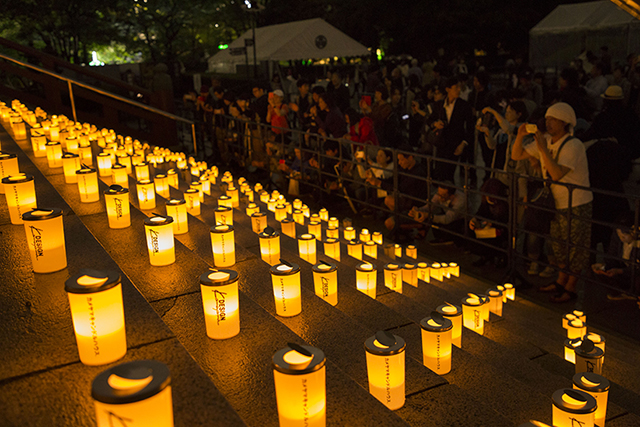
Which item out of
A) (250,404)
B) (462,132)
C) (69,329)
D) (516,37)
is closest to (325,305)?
(250,404)

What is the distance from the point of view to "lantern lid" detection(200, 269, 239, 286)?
216 cm

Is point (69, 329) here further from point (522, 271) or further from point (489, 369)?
point (522, 271)

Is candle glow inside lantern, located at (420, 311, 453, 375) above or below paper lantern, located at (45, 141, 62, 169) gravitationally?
below

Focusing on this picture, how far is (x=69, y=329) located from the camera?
2.05m

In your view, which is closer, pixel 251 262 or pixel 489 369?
pixel 489 369

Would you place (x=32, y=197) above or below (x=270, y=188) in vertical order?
above

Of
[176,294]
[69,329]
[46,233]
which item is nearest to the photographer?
[69,329]

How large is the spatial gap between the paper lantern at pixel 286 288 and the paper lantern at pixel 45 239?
0.96m

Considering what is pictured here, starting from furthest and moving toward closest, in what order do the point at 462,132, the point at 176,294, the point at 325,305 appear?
the point at 462,132, the point at 325,305, the point at 176,294

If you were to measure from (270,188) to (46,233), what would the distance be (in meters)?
6.65

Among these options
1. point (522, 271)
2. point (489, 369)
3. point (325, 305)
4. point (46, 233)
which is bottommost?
point (522, 271)

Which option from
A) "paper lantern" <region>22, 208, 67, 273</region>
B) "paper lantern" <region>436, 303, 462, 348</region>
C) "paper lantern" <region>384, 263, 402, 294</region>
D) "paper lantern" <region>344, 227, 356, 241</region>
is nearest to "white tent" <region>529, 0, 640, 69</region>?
"paper lantern" <region>344, 227, 356, 241</region>

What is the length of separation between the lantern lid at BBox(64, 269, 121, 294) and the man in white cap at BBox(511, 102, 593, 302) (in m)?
3.56

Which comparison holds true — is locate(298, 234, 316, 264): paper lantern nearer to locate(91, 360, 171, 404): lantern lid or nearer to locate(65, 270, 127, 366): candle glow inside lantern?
locate(65, 270, 127, 366): candle glow inside lantern
